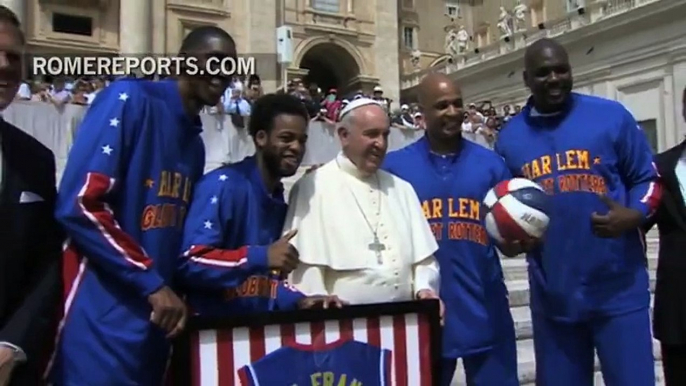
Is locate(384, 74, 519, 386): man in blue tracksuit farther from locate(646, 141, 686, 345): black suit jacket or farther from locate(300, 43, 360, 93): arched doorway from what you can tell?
locate(300, 43, 360, 93): arched doorway

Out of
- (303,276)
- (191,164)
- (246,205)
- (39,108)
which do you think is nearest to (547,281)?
(303,276)

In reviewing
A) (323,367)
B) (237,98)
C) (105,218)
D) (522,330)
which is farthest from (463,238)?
(237,98)

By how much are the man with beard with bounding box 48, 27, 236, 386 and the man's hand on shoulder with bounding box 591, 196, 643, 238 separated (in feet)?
5.48

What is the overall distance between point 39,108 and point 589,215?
13286mm

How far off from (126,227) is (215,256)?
0.32m

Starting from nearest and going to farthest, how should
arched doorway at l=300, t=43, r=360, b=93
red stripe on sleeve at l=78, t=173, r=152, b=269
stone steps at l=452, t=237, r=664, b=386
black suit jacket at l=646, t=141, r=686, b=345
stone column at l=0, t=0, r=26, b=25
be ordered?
red stripe on sleeve at l=78, t=173, r=152, b=269 < black suit jacket at l=646, t=141, r=686, b=345 < stone steps at l=452, t=237, r=664, b=386 < stone column at l=0, t=0, r=26, b=25 < arched doorway at l=300, t=43, r=360, b=93

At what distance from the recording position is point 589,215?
3375 millimetres

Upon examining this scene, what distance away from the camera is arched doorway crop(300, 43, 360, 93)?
36.2 m

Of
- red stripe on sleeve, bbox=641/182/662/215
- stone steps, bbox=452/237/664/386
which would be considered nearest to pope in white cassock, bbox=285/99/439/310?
red stripe on sleeve, bbox=641/182/662/215

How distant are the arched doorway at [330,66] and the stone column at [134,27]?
8.34m

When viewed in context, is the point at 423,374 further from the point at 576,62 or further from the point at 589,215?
the point at 576,62

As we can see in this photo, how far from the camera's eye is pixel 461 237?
336 centimetres

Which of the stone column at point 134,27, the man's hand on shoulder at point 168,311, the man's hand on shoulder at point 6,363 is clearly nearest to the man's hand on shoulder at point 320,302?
the man's hand on shoulder at point 168,311

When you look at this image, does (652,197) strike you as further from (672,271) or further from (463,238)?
(463,238)
